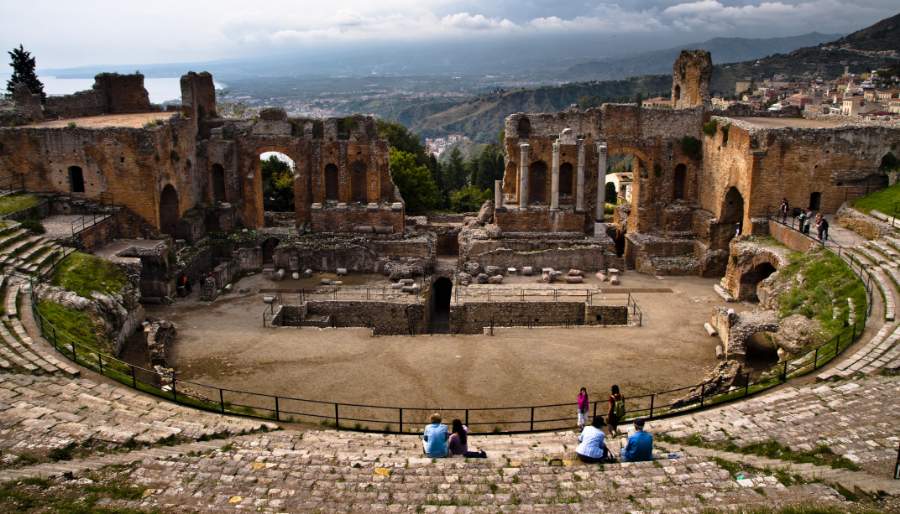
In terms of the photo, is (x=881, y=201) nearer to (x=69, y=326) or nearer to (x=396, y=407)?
(x=396, y=407)

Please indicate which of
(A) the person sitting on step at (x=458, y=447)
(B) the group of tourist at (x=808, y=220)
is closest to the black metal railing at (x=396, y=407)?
(A) the person sitting on step at (x=458, y=447)

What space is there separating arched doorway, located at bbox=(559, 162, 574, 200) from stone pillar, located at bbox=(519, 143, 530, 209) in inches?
86.2

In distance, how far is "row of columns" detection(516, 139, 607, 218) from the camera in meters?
32.7

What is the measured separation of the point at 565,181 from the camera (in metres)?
35.1

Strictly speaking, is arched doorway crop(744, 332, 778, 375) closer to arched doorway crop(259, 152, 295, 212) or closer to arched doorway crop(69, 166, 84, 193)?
arched doorway crop(69, 166, 84, 193)

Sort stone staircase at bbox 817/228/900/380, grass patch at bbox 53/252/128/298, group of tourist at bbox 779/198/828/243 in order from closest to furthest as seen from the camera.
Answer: stone staircase at bbox 817/228/900/380, grass patch at bbox 53/252/128/298, group of tourist at bbox 779/198/828/243

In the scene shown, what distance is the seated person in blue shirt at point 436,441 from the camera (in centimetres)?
1395

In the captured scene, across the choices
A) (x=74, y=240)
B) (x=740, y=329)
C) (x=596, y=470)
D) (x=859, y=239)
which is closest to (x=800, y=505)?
(x=596, y=470)

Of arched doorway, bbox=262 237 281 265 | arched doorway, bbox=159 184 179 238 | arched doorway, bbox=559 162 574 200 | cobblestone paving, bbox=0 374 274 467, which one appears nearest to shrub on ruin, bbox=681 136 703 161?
arched doorway, bbox=559 162 574 200

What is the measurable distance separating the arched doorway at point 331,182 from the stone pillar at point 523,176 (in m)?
8.69

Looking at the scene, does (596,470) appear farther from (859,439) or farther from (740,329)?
(740,329)

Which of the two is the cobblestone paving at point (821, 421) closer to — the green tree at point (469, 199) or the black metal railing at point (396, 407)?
the black metal railing at point (396, 407)

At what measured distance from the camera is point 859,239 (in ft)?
83.4

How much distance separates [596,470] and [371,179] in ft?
75.6
